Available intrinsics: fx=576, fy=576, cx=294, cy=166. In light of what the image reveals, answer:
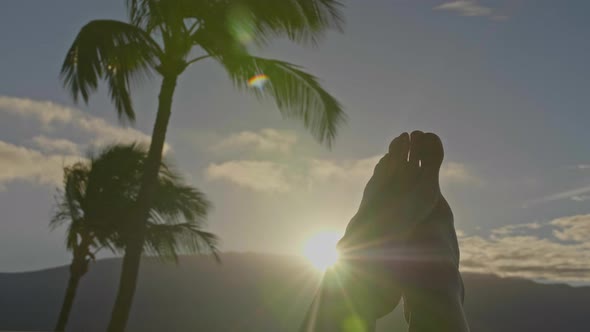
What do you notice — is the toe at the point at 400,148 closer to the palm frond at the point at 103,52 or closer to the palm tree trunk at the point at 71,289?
the palm frond at the point at 103,52

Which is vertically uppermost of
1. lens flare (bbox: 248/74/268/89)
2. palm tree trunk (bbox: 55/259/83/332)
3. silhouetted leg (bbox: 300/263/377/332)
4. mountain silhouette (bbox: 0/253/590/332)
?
lens flare (bbox: 248/74/268/89)

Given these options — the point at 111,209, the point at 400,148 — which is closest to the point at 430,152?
the point at 400,148

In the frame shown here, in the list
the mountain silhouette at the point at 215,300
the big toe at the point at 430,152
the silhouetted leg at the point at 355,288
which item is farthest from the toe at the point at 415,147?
the mountain silhouette at the point at 215,300

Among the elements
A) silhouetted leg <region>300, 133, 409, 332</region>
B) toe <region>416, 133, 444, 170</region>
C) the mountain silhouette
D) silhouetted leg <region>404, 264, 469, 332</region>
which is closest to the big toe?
toe <region>416, 133, 444, 170</region>

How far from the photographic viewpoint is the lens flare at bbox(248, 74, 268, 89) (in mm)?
7337

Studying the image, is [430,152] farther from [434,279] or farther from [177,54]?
[177,54]

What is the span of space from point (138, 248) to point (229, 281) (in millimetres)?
78422

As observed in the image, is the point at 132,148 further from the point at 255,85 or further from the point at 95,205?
the point at 255,85

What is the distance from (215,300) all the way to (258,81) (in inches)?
2940

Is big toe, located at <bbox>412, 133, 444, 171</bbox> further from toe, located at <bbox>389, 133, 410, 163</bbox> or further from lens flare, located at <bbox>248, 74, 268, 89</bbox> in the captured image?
lens flare, located at <bbox>248, 74, 268, 89</bbox>

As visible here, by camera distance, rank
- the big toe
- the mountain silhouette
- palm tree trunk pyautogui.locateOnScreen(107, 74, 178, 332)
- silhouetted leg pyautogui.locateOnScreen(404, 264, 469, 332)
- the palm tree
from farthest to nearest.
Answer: the mountain silhouette, the palm tree, palm tree trunk pyautogui.locateOnScreen(107, 74, 178, 332), the big toe, silhouetted leg pyautogui.locateOnScreen(404, 264, 469, 332)

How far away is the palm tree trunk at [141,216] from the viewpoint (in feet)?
22.7

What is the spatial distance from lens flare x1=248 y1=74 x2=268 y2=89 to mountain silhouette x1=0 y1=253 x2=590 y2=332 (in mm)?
68689

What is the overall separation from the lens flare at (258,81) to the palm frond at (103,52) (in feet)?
4.01
